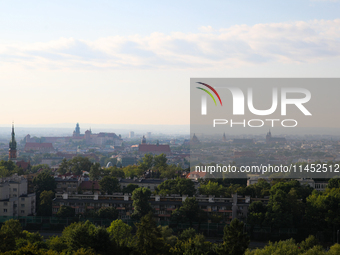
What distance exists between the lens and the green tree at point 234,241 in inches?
984

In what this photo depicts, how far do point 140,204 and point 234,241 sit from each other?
40.9 feet

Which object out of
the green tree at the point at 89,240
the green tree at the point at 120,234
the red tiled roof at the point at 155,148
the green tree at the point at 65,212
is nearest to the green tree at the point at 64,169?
the green tree at the point at 65,212

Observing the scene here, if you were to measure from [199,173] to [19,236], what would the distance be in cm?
3550

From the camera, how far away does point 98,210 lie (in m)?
37.0

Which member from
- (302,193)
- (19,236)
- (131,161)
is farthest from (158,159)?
(131,161)

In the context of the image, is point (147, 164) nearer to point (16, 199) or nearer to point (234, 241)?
point (16, 199)

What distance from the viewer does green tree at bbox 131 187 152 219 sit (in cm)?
3588

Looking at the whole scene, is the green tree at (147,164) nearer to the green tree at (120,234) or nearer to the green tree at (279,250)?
the green tree at (120,234)

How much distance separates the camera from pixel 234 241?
992 inches

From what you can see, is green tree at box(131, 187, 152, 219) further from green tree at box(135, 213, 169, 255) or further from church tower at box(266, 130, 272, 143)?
church tower at box(266, 130, 272, 143)

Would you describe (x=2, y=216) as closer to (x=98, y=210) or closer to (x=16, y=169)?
(x=98, y=210)

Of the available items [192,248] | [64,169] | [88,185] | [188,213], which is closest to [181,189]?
[188,213]

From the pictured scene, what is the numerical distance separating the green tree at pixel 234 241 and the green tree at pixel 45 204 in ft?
61.2

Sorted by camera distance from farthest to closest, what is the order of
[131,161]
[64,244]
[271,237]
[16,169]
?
[131,161], [16,169], [271,237], [64,244]
